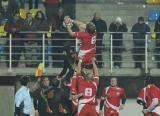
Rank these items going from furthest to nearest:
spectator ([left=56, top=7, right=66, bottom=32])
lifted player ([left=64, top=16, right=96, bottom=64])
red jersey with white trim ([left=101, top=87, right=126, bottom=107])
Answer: spectator ([left=56, top=7, right=66, bottom=32]) < red jersey with white trim ([left=101, top=87, right=126, bottom=107]) < lifted player ([left=64, top=16, right=96, bottom=64])

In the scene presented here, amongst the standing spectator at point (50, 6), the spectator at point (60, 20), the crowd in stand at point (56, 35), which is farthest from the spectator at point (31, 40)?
the standing spectator at point (50, 6)

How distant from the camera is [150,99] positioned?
22562 millimetres

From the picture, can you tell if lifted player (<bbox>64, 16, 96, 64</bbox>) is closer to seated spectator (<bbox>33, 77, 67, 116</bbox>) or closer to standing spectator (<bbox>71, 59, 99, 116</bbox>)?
seated spectator (<bbox>33, 77, 67, 116</bbox>)

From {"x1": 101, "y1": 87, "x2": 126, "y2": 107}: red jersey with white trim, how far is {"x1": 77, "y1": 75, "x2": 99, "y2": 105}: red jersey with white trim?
317 centimetres

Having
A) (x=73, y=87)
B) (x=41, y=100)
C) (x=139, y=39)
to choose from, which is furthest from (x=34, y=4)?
(x=73, y=87)

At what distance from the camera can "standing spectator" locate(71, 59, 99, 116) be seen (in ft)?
70.3

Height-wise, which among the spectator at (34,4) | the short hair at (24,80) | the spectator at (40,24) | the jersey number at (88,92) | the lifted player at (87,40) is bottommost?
the jersey number at (88,92)

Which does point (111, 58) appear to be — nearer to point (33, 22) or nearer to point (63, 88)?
point (33, 22)

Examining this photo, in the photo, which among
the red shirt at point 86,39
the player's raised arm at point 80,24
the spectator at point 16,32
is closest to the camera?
the player's raised arm at point 80,24

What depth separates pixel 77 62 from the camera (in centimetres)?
2325

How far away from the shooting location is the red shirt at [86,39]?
75.1ft

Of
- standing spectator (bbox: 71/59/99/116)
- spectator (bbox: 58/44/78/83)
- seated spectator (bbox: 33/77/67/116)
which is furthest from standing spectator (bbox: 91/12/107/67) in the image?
standing spectator (bbox: 71/59/99/116)

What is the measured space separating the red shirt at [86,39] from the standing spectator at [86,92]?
1.36 meters

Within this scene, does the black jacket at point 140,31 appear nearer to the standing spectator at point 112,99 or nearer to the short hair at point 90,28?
the standing spectator at point 112,99
